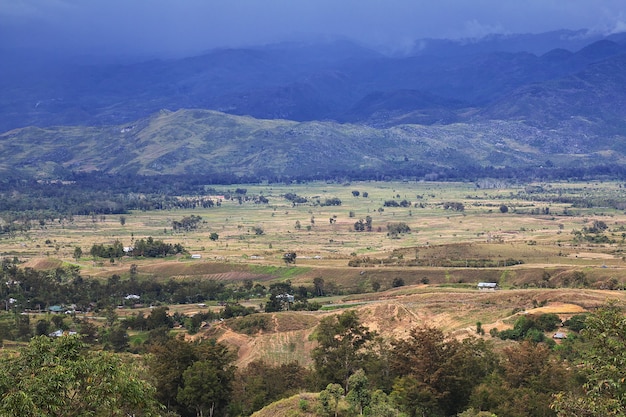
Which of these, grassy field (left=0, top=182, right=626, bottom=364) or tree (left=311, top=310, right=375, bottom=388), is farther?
grassy field (left=0, top=182, right=626, bottom=364)

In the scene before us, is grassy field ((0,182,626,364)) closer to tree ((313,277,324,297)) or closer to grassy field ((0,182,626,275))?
grassy field ((0,182,626,275))

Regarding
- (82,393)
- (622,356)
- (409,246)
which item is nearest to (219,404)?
(82,393)

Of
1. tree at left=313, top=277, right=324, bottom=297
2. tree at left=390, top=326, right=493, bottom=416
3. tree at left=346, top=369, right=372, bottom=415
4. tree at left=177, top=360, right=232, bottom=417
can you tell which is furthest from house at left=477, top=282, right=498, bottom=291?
tree at left=346, top=369, right=372, bottom=415

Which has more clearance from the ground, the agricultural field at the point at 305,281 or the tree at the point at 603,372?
the tree at the point at 603,372

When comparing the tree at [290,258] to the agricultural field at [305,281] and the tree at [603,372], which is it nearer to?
the agricultural field at [305,281]

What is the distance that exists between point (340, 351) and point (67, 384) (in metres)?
32.2

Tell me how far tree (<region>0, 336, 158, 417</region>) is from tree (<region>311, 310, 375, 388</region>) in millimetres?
27090

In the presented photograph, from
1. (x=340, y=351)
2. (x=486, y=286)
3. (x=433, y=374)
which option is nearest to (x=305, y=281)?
(x=486, y=286)

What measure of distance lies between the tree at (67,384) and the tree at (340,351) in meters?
27.1

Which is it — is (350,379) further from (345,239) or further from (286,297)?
(345,239)

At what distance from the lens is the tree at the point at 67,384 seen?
28.3 metres

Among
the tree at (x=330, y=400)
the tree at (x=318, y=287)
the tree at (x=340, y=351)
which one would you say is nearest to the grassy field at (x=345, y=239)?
the tree at (x=318, y=287)

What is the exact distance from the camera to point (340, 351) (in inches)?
2338

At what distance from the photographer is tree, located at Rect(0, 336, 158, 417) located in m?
28.3
